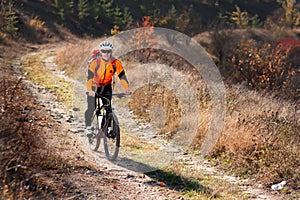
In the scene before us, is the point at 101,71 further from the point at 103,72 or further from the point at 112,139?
the point at 112,139

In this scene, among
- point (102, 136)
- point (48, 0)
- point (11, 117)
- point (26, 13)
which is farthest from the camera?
point (48, 0)

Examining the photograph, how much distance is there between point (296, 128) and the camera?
7113 mm

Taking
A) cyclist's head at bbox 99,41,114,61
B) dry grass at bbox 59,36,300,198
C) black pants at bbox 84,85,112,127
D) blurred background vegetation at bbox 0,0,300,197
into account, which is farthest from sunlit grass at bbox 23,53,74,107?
cyclist's head at bbox 99,41,114,61

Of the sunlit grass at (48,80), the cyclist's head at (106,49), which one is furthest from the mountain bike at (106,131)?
the sunlit grass at (48,80)

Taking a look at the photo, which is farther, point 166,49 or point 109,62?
point 166,49

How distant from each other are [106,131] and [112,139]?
21 centimetres

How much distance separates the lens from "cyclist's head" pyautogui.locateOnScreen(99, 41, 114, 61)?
19.2 feet

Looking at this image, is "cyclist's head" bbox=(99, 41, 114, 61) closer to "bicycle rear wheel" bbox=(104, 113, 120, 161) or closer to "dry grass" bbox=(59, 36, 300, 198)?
"bicycle rear wheel" bbox=(104, 113, 120, 161)

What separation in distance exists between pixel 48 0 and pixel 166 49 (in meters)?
17.3

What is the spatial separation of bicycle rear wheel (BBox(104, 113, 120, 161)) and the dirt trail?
146 mm

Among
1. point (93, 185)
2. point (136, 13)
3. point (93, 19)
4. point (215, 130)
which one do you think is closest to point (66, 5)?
point (93, 19)

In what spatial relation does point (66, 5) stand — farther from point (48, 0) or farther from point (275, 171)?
point (275, 171)

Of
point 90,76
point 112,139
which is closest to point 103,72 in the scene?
point 90,76

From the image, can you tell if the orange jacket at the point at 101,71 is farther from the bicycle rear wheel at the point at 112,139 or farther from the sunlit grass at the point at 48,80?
the sunlit grass at the point at 48,80
